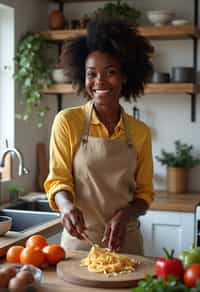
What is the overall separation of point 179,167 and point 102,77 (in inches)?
72.2

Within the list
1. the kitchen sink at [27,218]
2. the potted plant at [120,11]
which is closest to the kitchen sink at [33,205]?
the kitchen sink at [27,218]

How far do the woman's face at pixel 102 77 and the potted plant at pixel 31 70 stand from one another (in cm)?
161

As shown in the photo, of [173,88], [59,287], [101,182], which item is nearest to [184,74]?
[173,88]

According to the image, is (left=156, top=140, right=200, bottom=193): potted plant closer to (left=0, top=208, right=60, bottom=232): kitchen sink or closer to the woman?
(left=0, top=208, right=60, bottom=232): kitchen sink

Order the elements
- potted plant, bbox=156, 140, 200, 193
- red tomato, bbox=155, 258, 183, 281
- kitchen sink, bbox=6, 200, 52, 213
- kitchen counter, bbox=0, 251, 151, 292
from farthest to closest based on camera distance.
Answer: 1. potted plant, bbox=156, 140, 200, 193
2. kitchen sink, bbox=6, 200, 52, 213
3. kitchen counter, bbox=0, 251, 151, 292
4. red tomato, bbox=155, 258, 183, 281

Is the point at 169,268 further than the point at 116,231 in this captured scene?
No

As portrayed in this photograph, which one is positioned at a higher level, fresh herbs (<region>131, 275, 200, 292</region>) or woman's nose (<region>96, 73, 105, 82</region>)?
woman's nose (<region>96, 73, 105, 82</region>)

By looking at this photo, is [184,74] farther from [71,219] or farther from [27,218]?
[71,219]

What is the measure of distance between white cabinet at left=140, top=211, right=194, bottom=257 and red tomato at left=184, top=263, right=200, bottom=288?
6.17ft

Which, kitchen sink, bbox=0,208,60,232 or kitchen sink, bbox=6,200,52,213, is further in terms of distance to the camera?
kitchen sink, bbox=6,200,52,213

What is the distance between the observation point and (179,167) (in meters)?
3.78

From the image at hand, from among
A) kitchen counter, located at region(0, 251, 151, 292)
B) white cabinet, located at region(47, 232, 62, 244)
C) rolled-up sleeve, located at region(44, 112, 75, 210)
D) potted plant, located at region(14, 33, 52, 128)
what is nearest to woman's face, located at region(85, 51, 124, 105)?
rolled-up sleeve, located at region(44, 112, 75, 210)

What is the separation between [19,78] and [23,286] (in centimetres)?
233

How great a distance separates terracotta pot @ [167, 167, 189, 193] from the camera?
378cm
